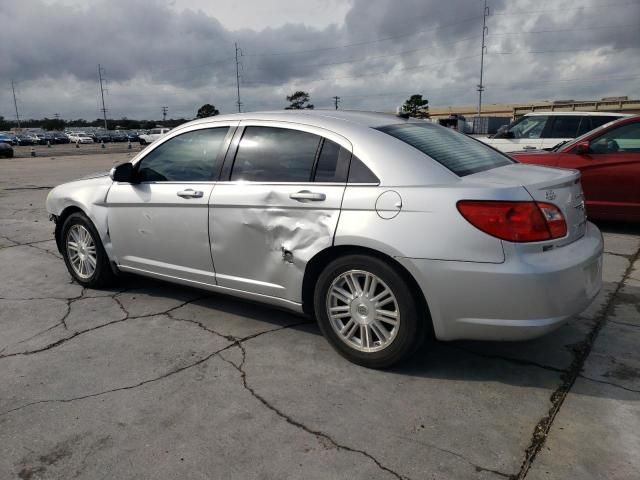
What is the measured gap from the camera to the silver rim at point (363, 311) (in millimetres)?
3087

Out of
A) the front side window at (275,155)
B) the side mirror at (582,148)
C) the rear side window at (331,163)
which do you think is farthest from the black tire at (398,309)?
the side mirror at (582,148)

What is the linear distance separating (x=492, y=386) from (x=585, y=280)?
82cm

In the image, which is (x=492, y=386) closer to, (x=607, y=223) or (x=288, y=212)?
(x=288, y=212)

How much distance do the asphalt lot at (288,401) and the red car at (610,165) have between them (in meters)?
2.96

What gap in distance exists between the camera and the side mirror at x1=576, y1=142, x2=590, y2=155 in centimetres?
700

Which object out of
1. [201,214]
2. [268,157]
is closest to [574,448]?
[268,157]

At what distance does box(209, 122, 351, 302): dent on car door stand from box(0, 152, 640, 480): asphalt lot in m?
0.52

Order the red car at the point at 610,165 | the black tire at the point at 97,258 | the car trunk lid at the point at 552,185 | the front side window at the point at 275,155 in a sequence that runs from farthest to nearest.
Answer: the red car at the point at 610,165, the black tire at the point at 97,258, the front side window at the point at 275,155, the car trunk lid at the point at 552,185

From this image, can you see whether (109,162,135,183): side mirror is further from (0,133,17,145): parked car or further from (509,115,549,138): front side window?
(0,133,17,145): parked car

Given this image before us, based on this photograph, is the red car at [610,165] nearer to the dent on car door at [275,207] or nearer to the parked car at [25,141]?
the dent on car door at [275,207]

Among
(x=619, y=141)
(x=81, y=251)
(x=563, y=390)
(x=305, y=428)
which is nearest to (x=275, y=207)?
(x=305, y=428)

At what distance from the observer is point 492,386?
3029mm

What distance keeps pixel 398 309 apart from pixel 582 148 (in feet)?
17.5

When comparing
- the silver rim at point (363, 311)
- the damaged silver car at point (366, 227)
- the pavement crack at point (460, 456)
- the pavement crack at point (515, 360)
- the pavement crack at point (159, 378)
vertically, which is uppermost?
the damaged silver car at point (366, 227)
